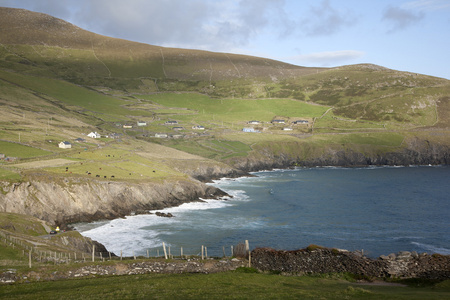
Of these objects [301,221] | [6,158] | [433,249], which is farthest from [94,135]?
[433,249]

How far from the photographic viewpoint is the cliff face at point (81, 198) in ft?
239

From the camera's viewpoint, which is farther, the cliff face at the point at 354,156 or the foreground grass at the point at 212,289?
the cliff face at the point at 354,156

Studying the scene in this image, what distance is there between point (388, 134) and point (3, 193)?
179241mm

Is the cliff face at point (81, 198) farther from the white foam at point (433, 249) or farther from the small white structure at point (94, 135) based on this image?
the small white structure at point (94, 135)

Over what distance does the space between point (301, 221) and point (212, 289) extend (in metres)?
60.4

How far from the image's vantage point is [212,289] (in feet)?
81.3

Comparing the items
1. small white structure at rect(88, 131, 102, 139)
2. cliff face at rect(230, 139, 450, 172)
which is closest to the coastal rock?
small white structure at rect(88, 131, 102, 139)

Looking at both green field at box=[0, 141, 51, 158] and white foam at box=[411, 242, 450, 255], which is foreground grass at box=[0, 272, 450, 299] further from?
green field at box=[0, 141, 51, 158]

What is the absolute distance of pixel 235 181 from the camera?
133125 mm

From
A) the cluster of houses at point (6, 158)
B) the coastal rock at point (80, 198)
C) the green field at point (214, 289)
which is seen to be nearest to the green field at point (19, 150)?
the cluster of houses at point (6, 158)

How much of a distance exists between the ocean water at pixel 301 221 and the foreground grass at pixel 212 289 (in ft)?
103

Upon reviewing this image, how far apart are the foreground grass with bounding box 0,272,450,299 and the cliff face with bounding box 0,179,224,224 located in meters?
50.9

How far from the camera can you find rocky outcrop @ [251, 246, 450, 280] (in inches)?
1266

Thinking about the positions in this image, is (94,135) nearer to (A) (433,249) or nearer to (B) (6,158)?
(B) (6,158)
